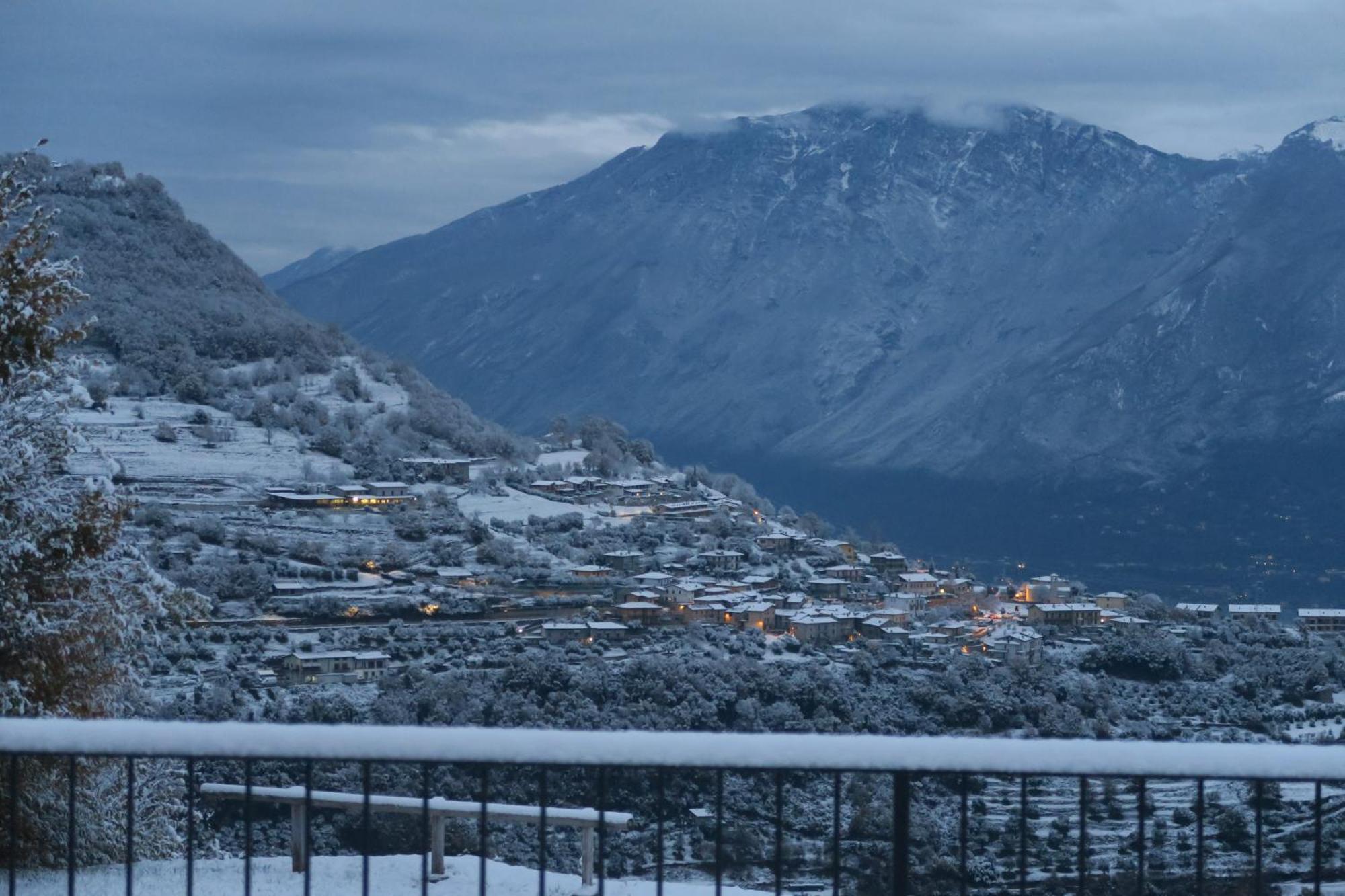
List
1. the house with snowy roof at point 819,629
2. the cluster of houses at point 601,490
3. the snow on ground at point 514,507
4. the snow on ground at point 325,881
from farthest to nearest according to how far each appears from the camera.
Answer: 1. the cluster of houses at point 601,490
2. the snow on ground at point 514,507
3. the house with snowy roof at point 819,629
4. the snow on ground at point 325,881

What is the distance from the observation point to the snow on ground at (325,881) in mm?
5086

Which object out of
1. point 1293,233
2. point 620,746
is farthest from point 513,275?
point 620,746

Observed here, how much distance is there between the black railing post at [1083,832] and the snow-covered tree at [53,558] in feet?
15.5

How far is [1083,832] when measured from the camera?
9.19 feet

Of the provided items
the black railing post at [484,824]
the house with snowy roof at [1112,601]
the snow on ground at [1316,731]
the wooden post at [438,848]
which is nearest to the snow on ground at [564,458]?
the house with snowy roof at [1112,601]

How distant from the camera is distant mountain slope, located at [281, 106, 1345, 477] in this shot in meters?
66.3

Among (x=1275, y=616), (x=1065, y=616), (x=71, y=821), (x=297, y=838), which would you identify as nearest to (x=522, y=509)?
(x=1065, y=616)

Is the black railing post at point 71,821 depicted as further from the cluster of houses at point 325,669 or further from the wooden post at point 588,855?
the cluster of houses at point 325,669

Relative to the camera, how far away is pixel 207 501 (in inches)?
1054

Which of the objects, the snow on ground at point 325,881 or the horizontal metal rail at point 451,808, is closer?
the horizontal metal rail at point 451,808

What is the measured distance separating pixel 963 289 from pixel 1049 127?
33782 millimetres

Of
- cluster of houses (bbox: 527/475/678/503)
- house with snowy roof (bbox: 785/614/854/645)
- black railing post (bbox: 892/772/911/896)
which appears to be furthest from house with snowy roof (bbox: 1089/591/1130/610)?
black railing post (bbox: 892/772/911/896)

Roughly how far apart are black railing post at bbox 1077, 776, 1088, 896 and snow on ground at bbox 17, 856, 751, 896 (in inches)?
82.9

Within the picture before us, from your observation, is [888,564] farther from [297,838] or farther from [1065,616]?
[297,838]
